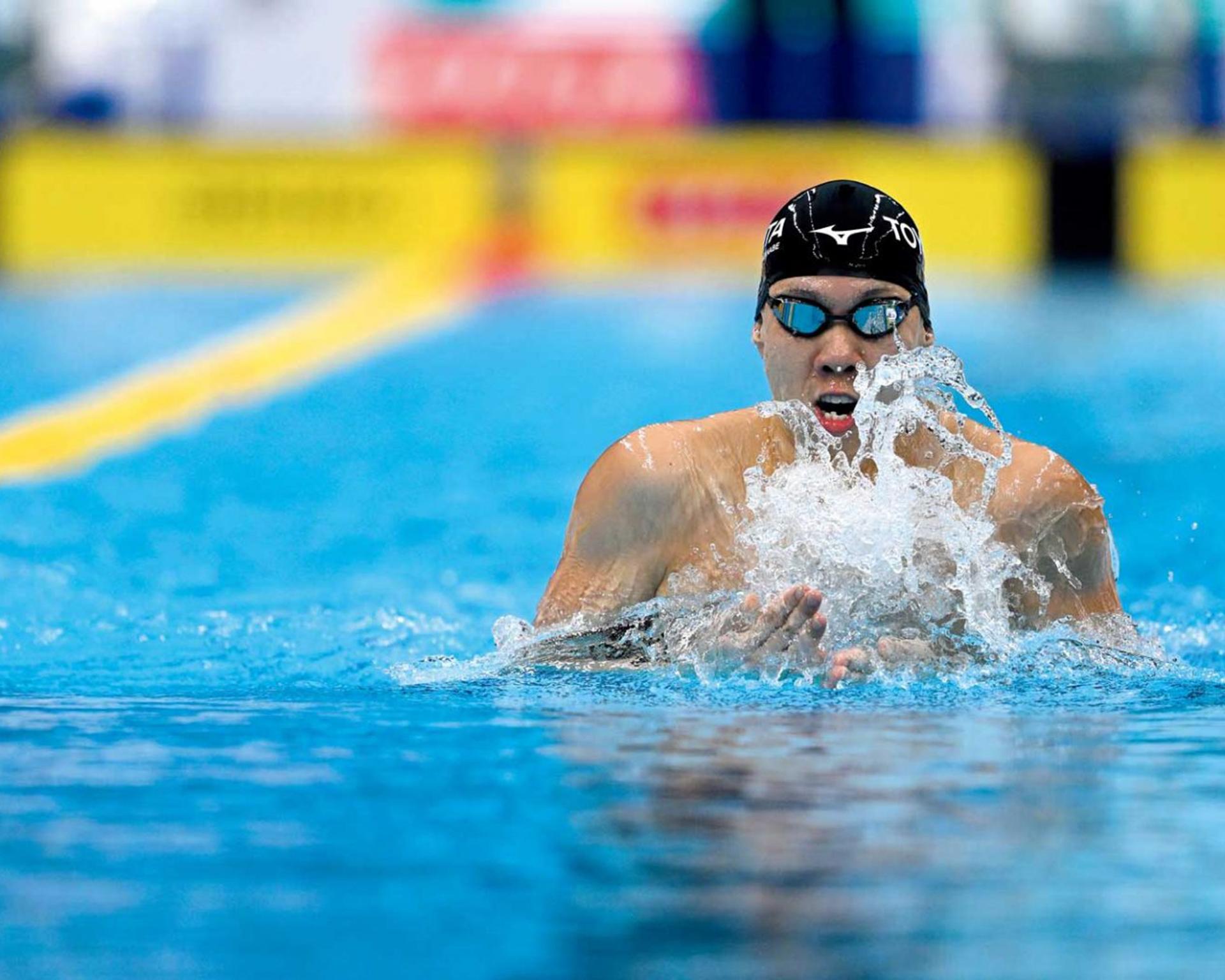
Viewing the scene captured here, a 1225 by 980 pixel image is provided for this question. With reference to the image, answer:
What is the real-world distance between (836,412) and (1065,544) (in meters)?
0.41

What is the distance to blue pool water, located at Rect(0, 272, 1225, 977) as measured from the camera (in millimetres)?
2105

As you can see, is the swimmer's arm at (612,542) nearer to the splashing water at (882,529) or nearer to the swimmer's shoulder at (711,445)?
the swimmer's shoulder at (711,445)

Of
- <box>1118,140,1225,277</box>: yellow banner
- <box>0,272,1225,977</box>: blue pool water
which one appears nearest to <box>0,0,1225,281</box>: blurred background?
<box>1118,140,1225,277</box>: yellow banner

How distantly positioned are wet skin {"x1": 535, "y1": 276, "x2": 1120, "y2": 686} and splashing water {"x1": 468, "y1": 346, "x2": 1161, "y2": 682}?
20 mm

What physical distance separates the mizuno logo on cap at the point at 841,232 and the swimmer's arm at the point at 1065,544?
0.48 m

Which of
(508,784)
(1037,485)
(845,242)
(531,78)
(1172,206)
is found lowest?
(508,784)

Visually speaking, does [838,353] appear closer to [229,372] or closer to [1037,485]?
[1037,485]

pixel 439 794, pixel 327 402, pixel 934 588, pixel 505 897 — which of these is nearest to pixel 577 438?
pixel 327 402

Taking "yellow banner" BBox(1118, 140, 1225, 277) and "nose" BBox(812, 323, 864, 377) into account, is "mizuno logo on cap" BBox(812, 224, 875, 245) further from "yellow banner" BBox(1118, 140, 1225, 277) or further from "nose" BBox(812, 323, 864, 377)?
"yellow banner" BBox(1118, 140, 1225, 277)

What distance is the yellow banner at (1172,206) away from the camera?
39.8 ft

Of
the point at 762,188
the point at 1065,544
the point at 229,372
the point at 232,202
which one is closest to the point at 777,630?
the point at 1065,544

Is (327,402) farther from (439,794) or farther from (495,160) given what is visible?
(439,794)

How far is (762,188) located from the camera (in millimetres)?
12242

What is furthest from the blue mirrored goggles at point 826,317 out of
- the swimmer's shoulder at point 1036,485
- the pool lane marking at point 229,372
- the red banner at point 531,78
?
the red banner at point 531,78
